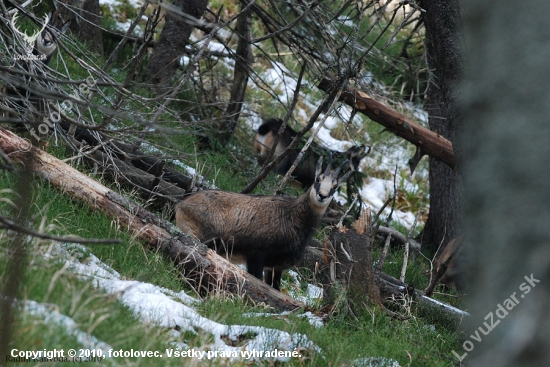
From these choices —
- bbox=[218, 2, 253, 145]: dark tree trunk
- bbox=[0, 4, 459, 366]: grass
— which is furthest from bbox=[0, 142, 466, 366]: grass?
bbox=[218, 2, 253, 145]: dark tree trunk

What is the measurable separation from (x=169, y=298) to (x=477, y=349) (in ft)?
11.7

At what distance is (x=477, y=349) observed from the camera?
219 cm

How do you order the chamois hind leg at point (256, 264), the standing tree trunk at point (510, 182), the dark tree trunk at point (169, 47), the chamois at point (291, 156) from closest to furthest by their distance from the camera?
1. the standing tree trunk at point (510, 182)
2. the chamois hind leg at point (256, 264)
3. the dark tree trunk at point (169, 47)
4. the chamois at point (291, 156)

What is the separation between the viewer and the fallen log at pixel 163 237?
6.48m

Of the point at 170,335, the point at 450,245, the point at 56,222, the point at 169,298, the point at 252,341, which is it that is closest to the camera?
the point at 170,335

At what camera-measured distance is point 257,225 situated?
26.6ft

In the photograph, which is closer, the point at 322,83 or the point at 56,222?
the point at 56,222

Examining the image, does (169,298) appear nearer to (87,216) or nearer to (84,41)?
(87,216)

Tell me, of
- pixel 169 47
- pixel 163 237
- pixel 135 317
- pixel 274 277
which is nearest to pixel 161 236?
pixel 163 237

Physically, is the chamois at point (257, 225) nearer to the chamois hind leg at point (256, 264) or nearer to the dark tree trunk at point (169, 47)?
the chamois hind leg at point (256, 264)

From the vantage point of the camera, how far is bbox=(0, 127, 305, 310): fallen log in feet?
21.3

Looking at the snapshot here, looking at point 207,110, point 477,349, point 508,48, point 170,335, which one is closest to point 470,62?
point 508,48

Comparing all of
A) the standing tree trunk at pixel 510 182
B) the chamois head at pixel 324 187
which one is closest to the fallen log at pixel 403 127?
the chamois head at pixel 324 187

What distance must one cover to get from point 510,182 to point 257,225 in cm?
610
